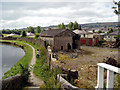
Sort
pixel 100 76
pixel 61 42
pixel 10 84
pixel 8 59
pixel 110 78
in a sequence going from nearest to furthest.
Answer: pixel 110 78 → pixel 100 76 → pixel 10 84 → pixel 8 59 → pixel 61 42

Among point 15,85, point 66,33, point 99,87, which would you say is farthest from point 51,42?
point 99,87

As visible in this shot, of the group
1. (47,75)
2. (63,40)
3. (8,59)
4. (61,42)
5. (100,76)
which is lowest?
(8,59)

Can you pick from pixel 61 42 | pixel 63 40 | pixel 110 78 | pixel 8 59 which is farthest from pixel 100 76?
pixel 63 40

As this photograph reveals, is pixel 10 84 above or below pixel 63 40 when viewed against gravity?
below

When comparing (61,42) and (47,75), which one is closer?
(47,75)

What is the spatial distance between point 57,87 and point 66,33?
1615cm

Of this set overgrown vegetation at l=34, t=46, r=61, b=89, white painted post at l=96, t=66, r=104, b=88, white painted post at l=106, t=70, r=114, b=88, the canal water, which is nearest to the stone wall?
overgrown vegetation at l=34, t=46, r=61, b=89

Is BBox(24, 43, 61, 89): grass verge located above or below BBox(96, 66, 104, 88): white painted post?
below

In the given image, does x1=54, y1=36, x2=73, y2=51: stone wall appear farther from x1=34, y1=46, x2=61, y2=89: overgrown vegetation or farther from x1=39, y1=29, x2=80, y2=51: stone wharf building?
x1=34, y1=46, x2=61, y2=89: overgrown vegetation

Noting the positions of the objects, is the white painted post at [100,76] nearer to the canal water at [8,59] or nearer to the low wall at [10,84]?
the low wall at [10,84]

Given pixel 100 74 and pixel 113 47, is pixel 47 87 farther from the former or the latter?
pixel 113 47

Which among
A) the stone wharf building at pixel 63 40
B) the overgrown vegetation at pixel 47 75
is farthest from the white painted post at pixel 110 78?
the stone wharf building at pixel 63 40

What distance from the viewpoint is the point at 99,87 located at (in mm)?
1466

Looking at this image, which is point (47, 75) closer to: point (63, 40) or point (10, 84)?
point (10, 84)
